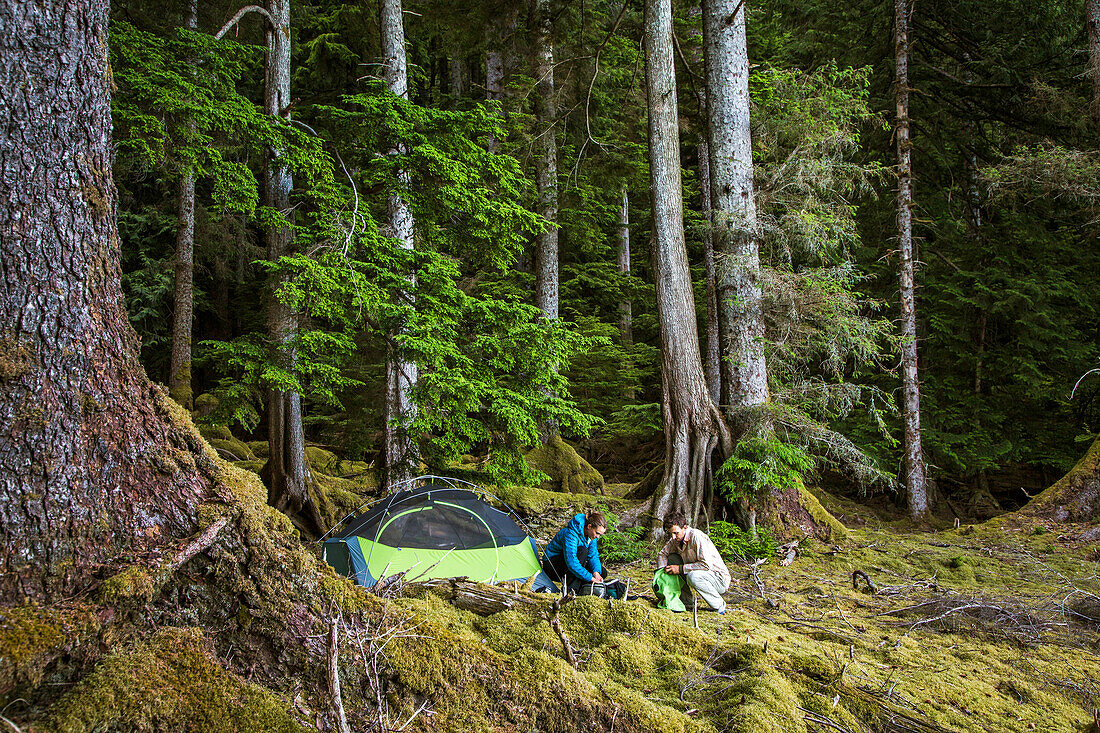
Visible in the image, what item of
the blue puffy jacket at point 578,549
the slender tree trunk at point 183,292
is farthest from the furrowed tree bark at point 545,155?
the slender tree trunk at point 183,292

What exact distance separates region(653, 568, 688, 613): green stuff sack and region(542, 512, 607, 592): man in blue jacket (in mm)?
516

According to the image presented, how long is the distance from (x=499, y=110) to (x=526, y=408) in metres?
3.40

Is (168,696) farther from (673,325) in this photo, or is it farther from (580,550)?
(673,325)

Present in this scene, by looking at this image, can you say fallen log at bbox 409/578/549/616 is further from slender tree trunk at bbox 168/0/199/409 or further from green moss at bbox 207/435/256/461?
slender tree trunk at bbox 168/0/199/409

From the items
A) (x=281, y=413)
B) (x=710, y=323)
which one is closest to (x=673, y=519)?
(x=710, y=323)

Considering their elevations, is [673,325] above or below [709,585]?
above

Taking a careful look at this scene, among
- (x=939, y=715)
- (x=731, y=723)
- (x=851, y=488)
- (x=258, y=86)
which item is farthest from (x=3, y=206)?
(x=258, y=86)

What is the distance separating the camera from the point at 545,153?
1177 cm

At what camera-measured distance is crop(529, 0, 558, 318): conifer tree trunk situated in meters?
11.6

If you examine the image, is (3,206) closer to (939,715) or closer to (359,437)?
(939,715)

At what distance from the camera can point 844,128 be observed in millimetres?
8922

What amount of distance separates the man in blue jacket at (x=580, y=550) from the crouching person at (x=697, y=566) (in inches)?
25.2

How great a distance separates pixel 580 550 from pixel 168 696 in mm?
4173

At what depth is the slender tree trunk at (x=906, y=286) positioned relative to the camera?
36.3 ft
